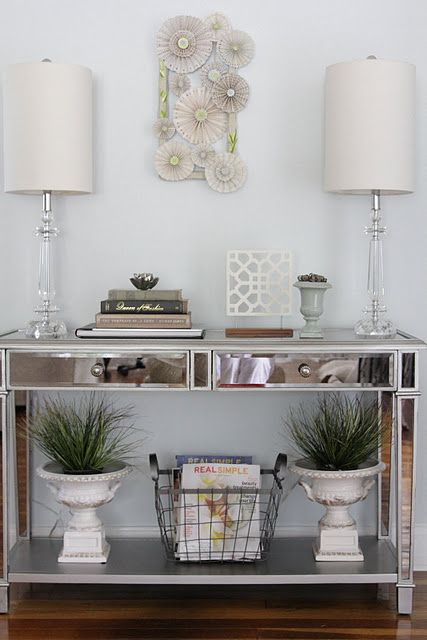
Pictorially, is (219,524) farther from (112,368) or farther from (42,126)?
(42,126)

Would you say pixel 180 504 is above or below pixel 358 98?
below

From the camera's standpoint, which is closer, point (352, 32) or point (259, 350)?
point (259, 350)

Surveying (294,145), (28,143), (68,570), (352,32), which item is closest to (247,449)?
(68,570)

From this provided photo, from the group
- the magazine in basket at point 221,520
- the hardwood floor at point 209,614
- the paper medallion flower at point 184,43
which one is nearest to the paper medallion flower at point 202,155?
the paper medallion flower at point 184,43

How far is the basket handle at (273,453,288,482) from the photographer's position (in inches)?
112

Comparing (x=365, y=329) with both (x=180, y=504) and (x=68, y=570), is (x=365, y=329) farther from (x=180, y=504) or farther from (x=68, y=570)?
(x=68, y=570)

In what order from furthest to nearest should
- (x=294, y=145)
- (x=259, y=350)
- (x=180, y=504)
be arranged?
(x=294, y=145)
(x=180, y=504)
(x=259, y=350)

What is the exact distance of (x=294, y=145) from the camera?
3035mm

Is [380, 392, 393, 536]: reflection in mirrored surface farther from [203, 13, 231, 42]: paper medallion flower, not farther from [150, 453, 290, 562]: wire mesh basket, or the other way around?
[203, 13, 231, 42]: paper medallion flower

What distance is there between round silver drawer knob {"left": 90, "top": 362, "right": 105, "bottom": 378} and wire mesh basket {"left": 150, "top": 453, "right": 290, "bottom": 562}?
1.31 feet

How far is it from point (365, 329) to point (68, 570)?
1.17 metres

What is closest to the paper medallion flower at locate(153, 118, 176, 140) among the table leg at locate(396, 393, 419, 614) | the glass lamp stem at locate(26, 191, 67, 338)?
the glass lamp stem at locate(26, 191, 67, 338)

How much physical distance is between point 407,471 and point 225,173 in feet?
3.73

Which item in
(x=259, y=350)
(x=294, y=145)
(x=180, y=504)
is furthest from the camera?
(x=294, y=145)
